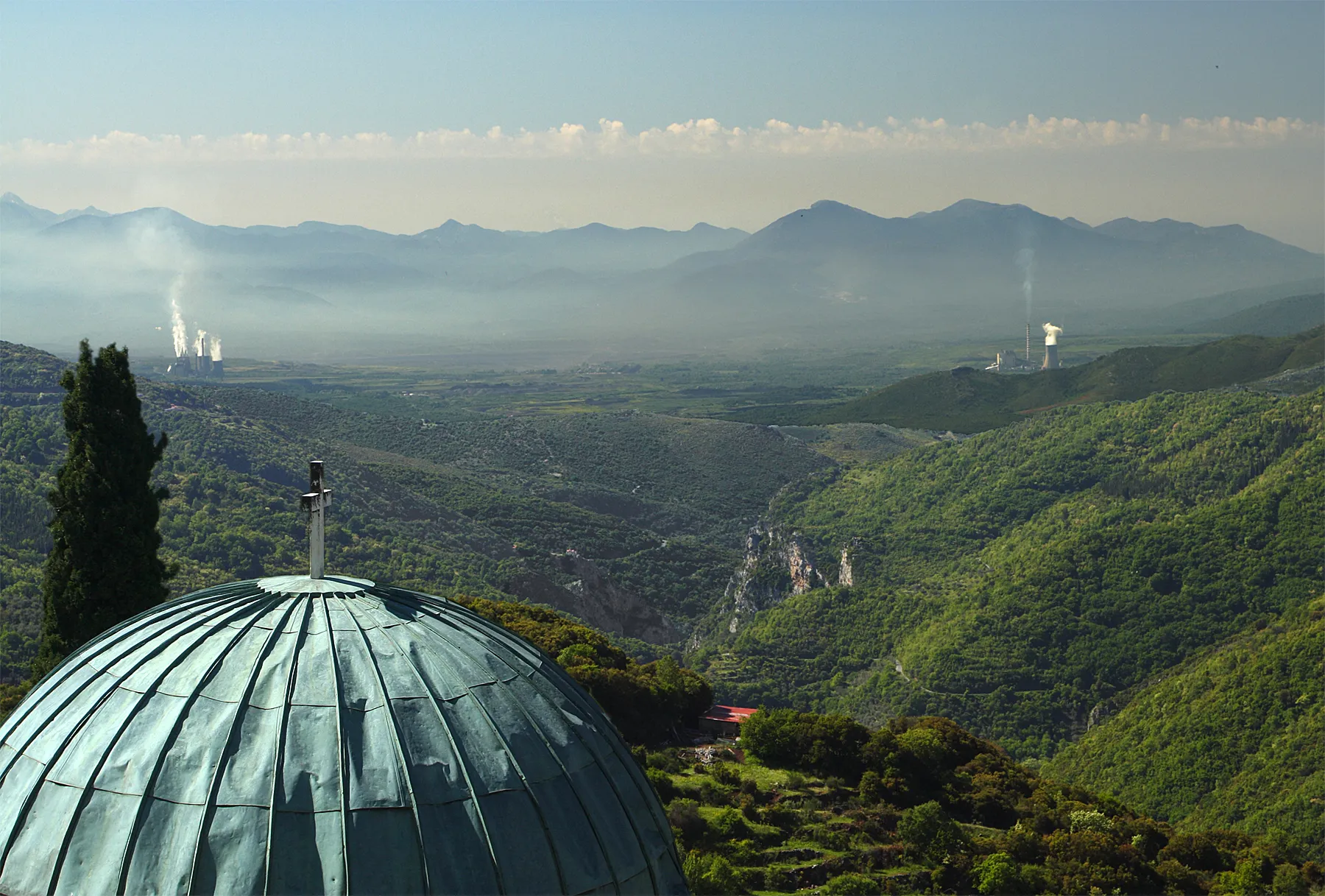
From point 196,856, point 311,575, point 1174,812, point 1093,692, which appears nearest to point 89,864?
point 196,856

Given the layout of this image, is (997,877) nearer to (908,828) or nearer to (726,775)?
(908,828)

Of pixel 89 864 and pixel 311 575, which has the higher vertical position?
pixel 311 575

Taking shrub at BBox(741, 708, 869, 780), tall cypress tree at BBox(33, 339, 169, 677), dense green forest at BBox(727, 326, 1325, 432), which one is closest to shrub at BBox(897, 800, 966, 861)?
shrub at BBox(741, 708, 869, 780)

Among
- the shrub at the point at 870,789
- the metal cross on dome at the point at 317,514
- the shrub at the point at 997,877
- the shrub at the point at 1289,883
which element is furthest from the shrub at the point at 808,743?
the metal cross on dome at the point at 317,514

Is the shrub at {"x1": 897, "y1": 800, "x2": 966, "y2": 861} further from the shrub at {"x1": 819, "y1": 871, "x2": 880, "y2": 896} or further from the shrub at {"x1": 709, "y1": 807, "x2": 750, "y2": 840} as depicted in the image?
the shrub at {"x1": 709, "y1": 807, "x2": 750, "y2": 840}

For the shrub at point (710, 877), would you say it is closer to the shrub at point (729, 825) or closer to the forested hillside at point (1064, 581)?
the shrub at point (729, 825)

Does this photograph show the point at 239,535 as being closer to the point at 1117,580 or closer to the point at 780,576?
the point at 780,576
